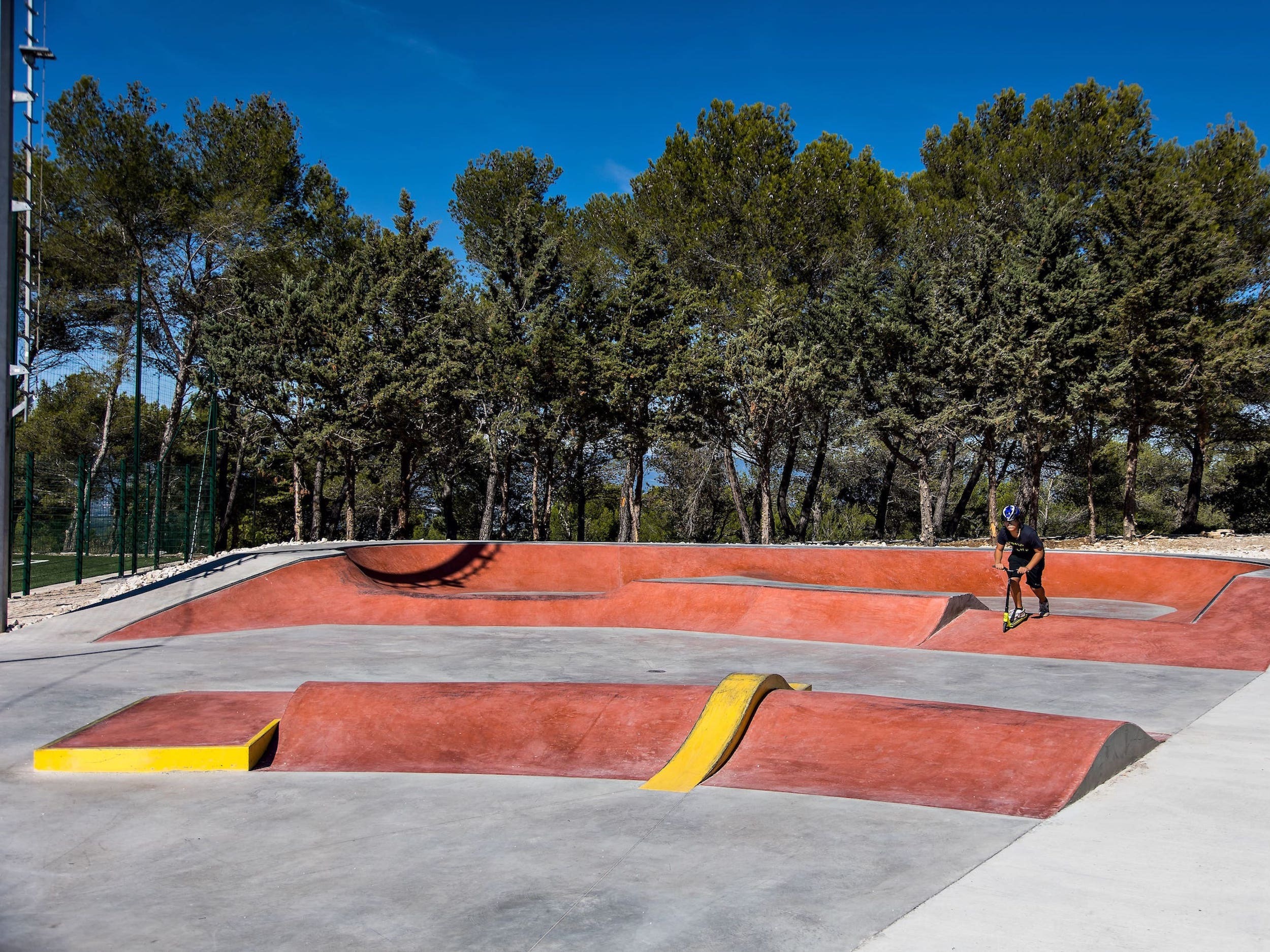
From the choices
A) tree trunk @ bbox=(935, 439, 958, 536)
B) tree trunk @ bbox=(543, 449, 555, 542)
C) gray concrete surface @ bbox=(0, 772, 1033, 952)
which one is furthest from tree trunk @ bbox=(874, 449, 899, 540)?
gray concrete surface @ bbox=(0, 772, 1033, 952)

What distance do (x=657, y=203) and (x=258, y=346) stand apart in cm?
1552

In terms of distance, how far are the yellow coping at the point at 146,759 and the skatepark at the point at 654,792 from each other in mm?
19

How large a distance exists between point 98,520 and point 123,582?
2031mm

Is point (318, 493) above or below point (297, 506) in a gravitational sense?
above

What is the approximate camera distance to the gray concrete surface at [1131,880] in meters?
3.30

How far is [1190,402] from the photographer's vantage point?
93.0ft

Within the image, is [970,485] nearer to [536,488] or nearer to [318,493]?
[536,488]

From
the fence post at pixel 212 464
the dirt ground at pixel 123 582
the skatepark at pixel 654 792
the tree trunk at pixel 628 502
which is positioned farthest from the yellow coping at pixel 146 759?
the tree trunk at pixel 628 502

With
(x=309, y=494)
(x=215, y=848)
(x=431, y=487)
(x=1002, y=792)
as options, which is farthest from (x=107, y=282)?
(x=1002, y=792)

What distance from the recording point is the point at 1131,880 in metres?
3.84

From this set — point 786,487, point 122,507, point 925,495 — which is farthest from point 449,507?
point 122,507

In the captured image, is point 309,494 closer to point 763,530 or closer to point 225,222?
point 225,222

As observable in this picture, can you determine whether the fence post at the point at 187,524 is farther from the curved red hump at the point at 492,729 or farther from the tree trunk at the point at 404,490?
the curved red hump at the point at 492,729

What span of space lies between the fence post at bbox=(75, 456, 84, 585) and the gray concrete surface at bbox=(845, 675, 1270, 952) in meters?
15.1
